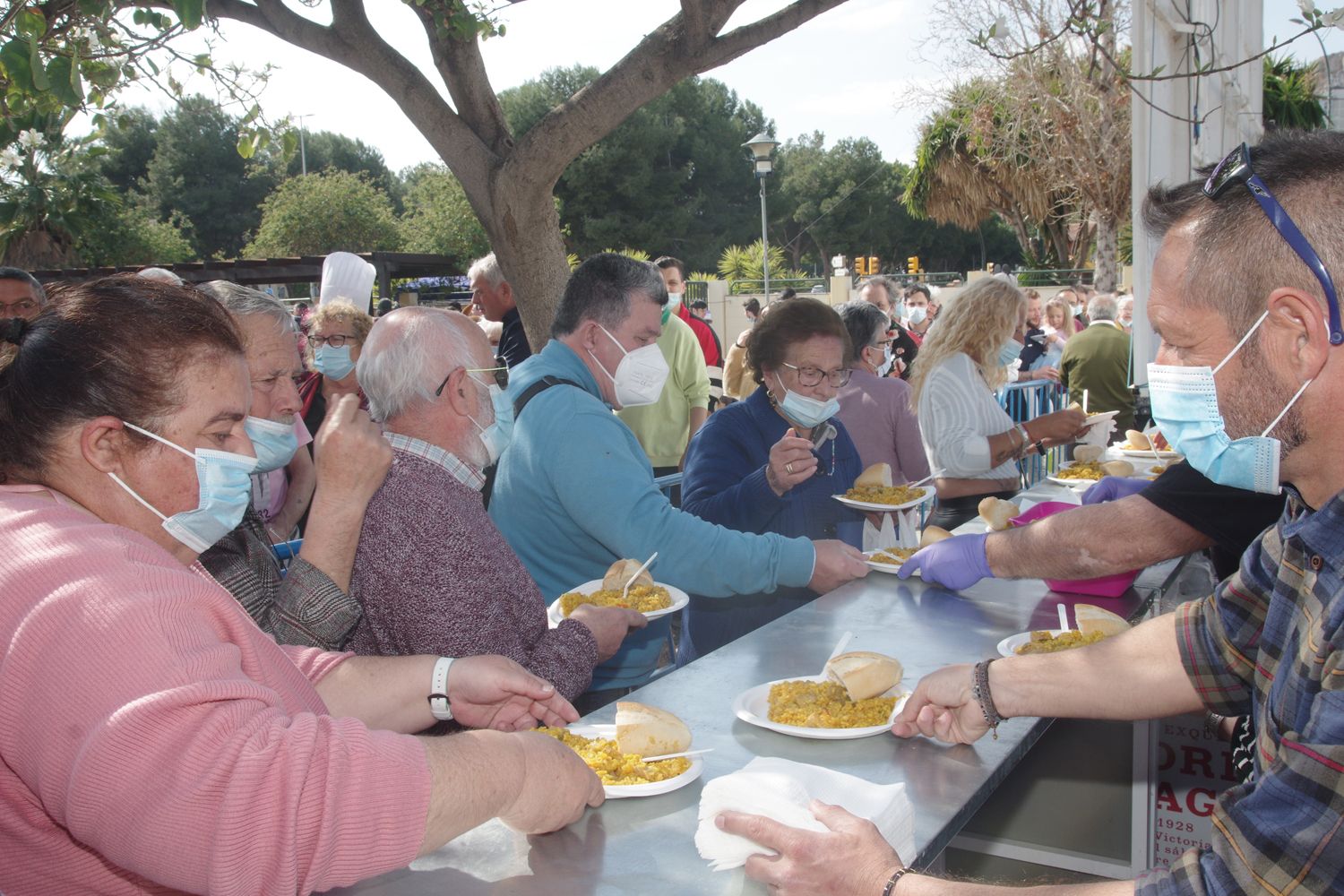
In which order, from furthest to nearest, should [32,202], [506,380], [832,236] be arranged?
[832,236]
[32,202]
[506,380]

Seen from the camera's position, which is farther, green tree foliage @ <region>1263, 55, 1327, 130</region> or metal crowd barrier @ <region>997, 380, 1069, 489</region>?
green tree foliage @ <region>1263, 55, 1327, 130</region>

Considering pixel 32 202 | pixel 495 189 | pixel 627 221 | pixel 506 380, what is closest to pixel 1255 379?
pixel 506 380

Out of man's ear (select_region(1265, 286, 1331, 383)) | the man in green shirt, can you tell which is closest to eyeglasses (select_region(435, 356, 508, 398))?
man's ear (select_region(1265, 286, 1331, 383))

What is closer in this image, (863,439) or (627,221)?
(863,439)

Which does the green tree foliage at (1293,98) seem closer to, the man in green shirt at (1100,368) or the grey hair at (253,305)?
the man in green shirt at (1100,368)

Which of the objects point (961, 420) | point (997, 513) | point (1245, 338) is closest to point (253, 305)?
point (997, 513)

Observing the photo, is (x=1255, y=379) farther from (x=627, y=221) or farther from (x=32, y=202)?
(x=627, y=221)

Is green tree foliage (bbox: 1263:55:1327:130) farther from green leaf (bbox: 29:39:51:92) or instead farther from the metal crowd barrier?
green leaf (bbox: 29:39:51:92)

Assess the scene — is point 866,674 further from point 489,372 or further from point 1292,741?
point 489,372

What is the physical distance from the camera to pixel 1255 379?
1.55 metres

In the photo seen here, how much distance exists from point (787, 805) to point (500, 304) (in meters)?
6.27

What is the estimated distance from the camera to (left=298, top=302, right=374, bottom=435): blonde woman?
556cm

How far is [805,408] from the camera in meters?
4.39

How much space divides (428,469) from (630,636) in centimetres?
103
